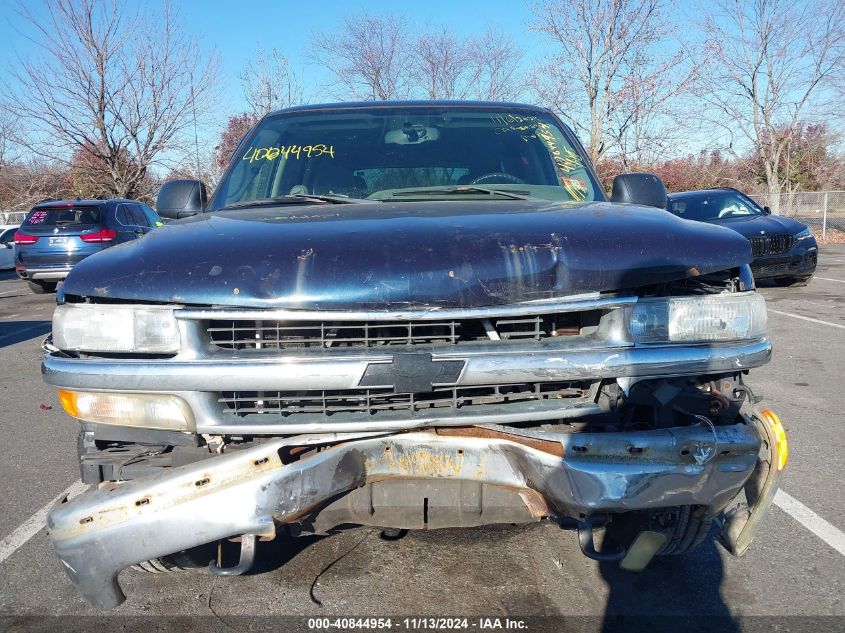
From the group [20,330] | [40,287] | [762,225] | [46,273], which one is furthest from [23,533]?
[40,287]

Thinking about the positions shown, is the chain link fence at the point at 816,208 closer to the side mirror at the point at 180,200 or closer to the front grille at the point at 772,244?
the front grille at the point at 772,244

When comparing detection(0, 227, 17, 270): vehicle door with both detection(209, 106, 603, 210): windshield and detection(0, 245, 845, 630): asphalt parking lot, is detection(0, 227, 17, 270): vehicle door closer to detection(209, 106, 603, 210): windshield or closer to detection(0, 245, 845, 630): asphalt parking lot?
detection(0, 245, 845, 630): asphalt parking lot

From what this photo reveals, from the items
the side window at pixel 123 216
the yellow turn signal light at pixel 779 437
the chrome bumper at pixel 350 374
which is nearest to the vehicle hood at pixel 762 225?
the yellow turn signal light at pixel 779 437

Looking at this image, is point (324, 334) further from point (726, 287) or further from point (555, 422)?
point (726, 287)

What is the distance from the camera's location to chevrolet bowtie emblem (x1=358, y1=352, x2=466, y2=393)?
2.04 m

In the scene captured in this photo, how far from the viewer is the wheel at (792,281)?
36.7 feet

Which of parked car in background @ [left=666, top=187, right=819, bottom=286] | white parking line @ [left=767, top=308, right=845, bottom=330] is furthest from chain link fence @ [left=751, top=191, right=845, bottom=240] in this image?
white parking line @ [left=767, top=308, right=845, bottom=330]

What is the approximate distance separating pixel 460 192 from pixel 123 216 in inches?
475

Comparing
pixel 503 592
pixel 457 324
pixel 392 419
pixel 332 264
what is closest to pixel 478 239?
pixel 457 324

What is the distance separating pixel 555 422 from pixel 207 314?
1.14m

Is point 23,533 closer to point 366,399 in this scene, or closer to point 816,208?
point 366,399

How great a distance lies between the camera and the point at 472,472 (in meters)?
2.13

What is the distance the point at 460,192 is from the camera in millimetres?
3133

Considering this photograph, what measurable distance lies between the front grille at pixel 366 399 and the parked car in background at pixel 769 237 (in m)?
8.99
